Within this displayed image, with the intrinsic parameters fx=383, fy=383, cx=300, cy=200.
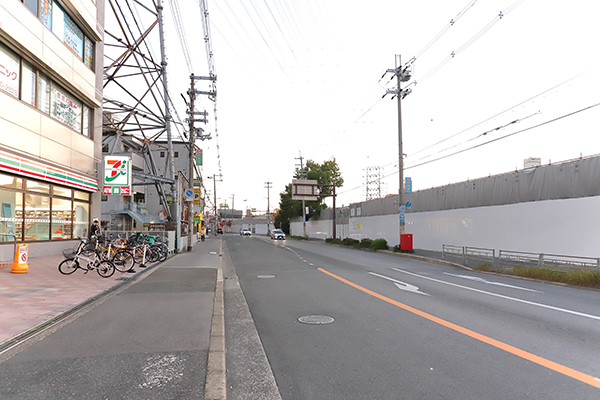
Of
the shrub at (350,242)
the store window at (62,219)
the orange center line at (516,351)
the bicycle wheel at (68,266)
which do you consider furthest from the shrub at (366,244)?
the orange center line at (516,351)

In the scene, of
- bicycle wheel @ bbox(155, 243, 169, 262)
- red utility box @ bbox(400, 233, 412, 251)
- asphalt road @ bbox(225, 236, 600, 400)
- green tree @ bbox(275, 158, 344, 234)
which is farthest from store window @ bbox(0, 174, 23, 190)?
green tree @ bbox(275, 158, 344, 234)

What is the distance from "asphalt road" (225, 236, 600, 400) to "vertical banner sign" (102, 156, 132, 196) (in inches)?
481

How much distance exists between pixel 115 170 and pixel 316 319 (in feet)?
54.4

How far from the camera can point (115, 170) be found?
19922 millimetres

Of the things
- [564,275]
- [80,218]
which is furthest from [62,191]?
[564,275]

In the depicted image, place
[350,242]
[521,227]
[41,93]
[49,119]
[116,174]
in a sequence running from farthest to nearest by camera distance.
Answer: [350,242], [116,174], [521,227], [49,119], [41,93]

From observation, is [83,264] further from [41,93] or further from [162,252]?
[41,93]

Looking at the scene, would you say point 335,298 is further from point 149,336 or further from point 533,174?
point 533,174

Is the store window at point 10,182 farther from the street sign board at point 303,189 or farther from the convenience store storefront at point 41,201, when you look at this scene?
the street sign board at point 303,189

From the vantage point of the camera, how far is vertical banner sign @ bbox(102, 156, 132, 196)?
19.8 metres

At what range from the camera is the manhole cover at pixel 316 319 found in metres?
6.91

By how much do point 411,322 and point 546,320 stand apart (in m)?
2.60

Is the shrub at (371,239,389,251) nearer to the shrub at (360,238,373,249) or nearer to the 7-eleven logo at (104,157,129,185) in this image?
the shrub at (360,238,373,249)

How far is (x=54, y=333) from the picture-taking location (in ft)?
19.6
